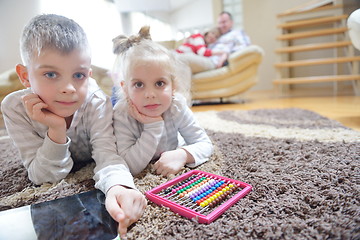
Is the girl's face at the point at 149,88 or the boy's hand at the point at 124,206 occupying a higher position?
the girl's face at the point at 149,88

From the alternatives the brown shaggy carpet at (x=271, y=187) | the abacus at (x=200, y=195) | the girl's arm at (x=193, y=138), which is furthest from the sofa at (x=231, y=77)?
the abacus at (x=200, y=195)

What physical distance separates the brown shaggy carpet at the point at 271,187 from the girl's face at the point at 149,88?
0.57 ft

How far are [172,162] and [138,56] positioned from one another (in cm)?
29

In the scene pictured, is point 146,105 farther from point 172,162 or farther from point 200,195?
point 200,195

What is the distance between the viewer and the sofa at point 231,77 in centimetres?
217

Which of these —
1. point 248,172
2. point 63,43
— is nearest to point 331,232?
point 248,172

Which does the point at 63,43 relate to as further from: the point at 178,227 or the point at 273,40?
the point at 273,40

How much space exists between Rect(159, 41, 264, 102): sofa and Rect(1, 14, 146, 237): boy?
1535 mm

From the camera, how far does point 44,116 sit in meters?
0.58

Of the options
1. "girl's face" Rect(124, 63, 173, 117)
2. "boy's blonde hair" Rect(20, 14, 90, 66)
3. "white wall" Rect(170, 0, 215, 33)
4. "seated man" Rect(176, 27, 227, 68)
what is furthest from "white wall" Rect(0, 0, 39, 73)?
"white wall" Rect(170, 0, 215, 33)

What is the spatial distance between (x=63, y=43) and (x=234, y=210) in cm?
48

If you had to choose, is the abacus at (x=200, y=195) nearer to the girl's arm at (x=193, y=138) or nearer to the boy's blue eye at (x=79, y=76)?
the girl's arm at (x=193, y=138)

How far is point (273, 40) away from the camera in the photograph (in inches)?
127

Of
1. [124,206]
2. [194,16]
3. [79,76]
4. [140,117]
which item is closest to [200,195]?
[124,206]
